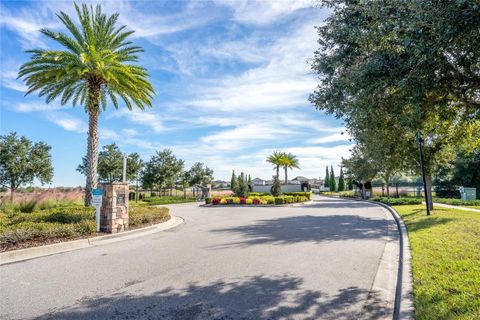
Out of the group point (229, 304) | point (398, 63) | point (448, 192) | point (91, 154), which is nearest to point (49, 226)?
point (91, 154)

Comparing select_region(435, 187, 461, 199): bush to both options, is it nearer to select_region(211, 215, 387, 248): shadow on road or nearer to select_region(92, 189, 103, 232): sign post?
select_region(211, 215, 387, 248): shadow on road

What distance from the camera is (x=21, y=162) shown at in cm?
2777

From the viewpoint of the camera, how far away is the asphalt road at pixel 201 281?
4.44 meters

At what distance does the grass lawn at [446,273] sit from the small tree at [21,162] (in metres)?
31.6

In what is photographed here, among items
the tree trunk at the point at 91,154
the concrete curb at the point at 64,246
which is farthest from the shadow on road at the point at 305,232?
the tree trunk at the point at 91,154

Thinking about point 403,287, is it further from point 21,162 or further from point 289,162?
point 289,162

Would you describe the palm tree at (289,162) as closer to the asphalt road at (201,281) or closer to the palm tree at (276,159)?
the palm tree at (276,159)

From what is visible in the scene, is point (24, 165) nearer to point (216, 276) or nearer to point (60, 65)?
point (60, 65)

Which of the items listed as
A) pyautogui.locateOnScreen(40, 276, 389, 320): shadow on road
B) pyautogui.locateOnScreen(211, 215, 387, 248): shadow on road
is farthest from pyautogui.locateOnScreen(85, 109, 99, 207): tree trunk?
pyautogui.locateOnScreen(40, 276, 389, 320): shadow on road

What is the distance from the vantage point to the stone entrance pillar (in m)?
11.1

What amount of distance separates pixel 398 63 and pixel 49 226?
35.3 ft

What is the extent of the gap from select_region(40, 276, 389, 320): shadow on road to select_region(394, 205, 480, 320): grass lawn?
76 centimetres

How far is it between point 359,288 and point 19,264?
25.4 ft

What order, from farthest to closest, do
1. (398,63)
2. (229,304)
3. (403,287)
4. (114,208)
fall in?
(114,208), (398,63), (403,287), (229,304)
